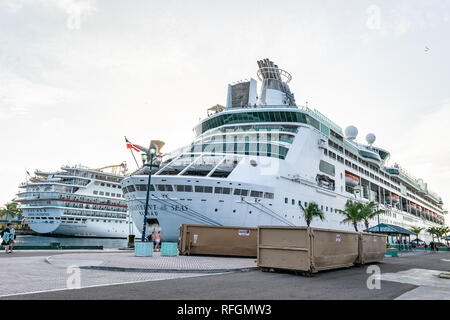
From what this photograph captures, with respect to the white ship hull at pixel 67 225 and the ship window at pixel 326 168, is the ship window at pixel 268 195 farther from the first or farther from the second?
the white ship hull at pixel 67 225

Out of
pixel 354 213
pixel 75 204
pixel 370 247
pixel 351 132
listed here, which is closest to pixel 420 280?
pixel 370 247

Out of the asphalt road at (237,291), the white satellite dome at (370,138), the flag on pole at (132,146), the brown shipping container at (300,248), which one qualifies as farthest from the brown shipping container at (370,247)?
the white satellite dome at (370,138)

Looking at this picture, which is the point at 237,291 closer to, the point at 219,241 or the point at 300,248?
the point at 300,248

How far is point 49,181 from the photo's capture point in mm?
67688

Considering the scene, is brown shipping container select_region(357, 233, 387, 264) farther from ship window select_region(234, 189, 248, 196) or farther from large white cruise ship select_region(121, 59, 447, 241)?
ship window select_region(234, 189, 248, 196)

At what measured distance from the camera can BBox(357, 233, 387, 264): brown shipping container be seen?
51.1 ft

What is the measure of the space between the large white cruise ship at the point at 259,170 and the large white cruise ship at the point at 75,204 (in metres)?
36.2

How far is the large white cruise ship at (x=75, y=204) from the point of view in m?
63.7

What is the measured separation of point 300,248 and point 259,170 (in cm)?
1529
